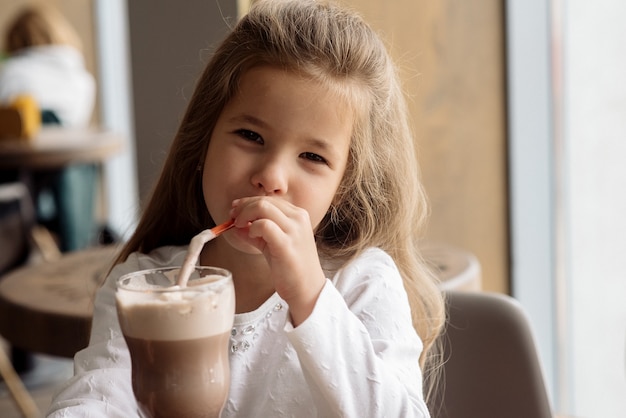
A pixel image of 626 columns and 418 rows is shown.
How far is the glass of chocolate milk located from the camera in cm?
85

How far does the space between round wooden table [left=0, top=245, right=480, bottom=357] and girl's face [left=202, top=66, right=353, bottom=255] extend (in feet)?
1.68

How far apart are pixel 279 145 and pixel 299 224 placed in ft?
0.45

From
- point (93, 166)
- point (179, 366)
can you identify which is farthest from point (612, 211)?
point (93, 166)

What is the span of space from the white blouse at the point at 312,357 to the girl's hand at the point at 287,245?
22 millimetres

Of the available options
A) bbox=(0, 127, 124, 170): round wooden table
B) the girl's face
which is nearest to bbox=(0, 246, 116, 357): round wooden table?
the girl's face

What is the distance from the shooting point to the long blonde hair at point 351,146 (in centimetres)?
123

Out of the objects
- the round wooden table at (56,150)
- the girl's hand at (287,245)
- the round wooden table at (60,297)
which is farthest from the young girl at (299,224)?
the round wooden table at (56,150)

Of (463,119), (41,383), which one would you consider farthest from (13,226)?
(463,119)

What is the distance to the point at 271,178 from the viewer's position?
1106 millimetres

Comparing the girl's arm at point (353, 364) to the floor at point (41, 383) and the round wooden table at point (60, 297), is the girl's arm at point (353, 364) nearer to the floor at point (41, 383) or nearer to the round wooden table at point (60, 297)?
the round wooden table at point (60, 297)

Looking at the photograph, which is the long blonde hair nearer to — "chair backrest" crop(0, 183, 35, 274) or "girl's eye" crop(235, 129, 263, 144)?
"girl's eye" crop(235, 129, 263, 144)

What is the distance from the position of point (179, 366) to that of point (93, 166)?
432 centimetres

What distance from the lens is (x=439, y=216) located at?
2832mm

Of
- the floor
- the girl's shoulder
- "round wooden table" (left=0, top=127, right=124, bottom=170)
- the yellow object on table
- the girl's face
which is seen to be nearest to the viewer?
the girl's face
